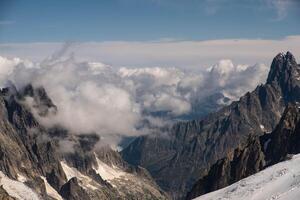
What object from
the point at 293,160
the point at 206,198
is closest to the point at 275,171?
the point at 293,160

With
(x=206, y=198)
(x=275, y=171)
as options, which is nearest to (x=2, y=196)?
(x=206, y=198)

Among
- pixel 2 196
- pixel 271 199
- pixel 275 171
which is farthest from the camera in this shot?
pixel 2 196

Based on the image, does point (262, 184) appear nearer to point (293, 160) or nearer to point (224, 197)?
point (224, 197)

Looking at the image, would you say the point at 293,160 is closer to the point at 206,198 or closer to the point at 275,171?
the point at 275,171

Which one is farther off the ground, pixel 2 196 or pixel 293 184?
pixel 293 184

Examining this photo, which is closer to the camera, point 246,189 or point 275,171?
point 246,189

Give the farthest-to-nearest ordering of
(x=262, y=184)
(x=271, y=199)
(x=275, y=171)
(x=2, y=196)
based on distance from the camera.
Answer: (x=2, y=196)
(x=275, y=171)
(x=262, y=184)
(x=271, y=199)
